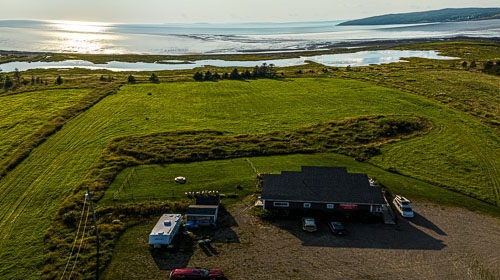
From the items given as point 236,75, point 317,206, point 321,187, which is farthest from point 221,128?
point 236,75

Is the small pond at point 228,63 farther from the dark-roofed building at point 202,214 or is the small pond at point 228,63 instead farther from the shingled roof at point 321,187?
the dark-roofed building at point 202,214

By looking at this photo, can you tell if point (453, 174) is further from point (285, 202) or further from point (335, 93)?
point (335, 93)

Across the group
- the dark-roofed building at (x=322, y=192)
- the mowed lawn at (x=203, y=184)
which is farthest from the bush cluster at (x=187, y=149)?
the dark-roofed building at (x=322, y=192)

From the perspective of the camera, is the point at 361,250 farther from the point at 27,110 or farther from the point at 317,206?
the point at 27,110

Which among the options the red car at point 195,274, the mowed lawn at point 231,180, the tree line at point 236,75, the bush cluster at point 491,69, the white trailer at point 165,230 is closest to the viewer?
the red car at point 195,274

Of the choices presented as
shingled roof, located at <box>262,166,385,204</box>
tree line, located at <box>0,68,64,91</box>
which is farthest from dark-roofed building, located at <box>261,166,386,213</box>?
tree line, located at <box>0,68,64,91</box>

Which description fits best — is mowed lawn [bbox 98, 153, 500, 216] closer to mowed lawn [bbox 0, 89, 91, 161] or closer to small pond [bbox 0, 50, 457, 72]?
mowed lawn [bbox 0, 89, 91, 161]

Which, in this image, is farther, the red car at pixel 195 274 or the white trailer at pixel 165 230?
the white trailer at pixel 165 230
